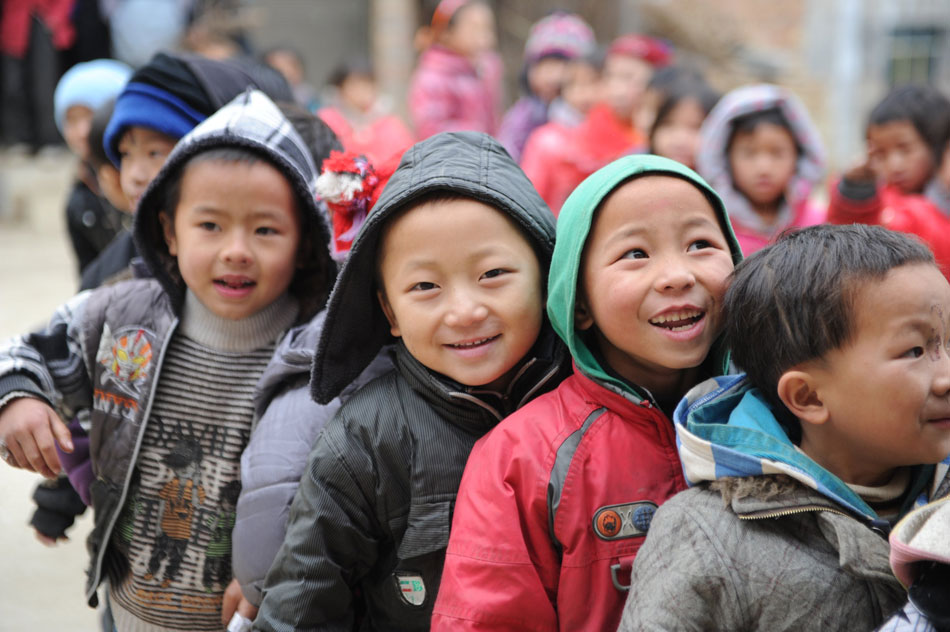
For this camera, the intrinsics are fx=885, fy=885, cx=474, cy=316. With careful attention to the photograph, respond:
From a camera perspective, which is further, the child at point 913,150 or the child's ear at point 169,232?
the child at point 913,150

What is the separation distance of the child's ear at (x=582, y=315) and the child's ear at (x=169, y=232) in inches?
39.3

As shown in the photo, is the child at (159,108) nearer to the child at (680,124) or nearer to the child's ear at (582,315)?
the child's ear at (582,315)

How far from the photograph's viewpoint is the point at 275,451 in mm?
1793

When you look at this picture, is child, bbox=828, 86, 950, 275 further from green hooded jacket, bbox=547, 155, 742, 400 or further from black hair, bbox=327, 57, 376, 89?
black hair, bbox=327, 57, 376, 89

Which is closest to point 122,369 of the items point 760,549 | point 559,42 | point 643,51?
point 760,549

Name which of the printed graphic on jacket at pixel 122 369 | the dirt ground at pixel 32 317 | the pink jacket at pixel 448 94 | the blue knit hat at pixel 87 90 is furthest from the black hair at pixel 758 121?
the pink jacket at pixel 448 94

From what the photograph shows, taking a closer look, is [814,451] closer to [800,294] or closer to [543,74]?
[800,294]

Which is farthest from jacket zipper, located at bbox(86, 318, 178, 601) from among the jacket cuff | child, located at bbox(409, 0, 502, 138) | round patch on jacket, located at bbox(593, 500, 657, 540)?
child, located at bbox(409, 0, 502, 138)

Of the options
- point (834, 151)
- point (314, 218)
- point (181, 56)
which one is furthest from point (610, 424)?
point (834, 151)

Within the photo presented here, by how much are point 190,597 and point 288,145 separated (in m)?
1.05

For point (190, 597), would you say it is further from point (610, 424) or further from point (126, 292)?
point (610, 424)

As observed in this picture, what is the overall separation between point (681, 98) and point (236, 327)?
9.31ft

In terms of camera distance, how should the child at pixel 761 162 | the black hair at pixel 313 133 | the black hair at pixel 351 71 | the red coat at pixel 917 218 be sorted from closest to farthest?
the black hair at pixel 313 133
the red coat at pixel 917 218
the child at pixel 761 162
the black hair at pixel 351 71

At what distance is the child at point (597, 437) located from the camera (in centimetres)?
146
